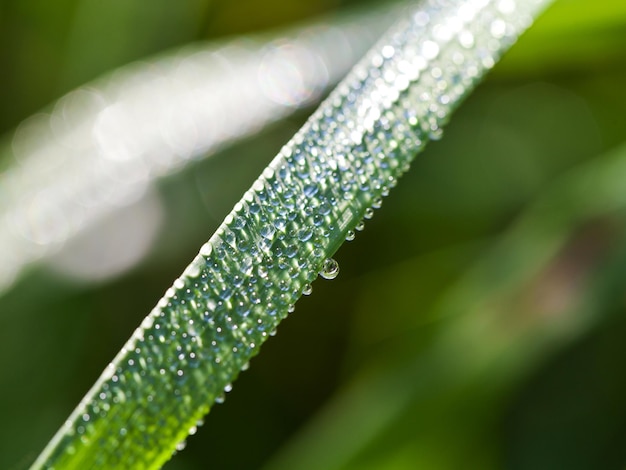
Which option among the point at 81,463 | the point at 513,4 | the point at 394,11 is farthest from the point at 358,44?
the point at 81,463

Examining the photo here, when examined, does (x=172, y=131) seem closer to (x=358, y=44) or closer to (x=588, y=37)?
(x=358, y=44)

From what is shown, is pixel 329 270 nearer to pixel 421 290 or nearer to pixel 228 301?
pixel 228 301

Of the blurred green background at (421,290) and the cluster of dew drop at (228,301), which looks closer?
the cluster of dew drop at (228,301)

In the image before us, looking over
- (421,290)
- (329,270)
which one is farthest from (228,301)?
(421,290)

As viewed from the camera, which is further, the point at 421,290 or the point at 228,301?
the point at 421,290

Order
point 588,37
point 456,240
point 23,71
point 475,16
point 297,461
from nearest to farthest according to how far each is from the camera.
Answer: point 475,16 < point 297,461 < point 588,37 < point 456,240 < point 23,71

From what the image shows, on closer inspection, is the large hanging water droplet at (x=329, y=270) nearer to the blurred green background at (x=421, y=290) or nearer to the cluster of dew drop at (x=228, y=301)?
the cluster of dew drop at (x=228, y=301)

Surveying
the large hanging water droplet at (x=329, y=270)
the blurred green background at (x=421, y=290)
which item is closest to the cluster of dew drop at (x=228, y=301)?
the large hanging water droplet at (x=329, y=270)

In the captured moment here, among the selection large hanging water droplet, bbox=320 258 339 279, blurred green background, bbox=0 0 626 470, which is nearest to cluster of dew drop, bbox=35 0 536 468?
large hanging water droplet, bbox=320 258 339 279
